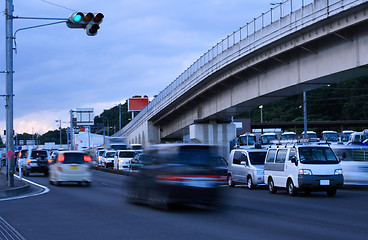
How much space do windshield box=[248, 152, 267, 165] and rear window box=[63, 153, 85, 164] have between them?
8.67m

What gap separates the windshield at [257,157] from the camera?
26728mm

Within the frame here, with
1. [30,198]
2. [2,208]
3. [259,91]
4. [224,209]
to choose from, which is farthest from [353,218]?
[259,91]

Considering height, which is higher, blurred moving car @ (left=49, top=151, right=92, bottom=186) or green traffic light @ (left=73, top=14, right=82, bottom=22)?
green traffic light @ (left=73, top=14, right=82, bottom=22)

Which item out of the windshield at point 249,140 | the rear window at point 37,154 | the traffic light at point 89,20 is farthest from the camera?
the windshield at point 249,140

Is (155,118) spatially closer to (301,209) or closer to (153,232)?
(301,209)

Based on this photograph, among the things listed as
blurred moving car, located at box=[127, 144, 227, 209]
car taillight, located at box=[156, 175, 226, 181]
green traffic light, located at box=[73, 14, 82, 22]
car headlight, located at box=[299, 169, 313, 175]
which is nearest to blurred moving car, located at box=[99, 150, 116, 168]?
car headlight, located at box=[299, 169, 313, 175]

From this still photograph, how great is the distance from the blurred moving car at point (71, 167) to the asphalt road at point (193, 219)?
26.4 ft

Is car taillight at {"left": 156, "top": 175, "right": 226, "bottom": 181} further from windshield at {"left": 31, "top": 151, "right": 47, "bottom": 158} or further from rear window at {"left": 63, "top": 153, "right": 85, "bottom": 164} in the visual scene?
windshield at {"left": 31, "top": 151, "right": 47, "bottom": 158}

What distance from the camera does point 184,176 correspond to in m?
15.1

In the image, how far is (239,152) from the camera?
27672mm

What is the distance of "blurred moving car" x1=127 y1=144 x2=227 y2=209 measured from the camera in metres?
15.2

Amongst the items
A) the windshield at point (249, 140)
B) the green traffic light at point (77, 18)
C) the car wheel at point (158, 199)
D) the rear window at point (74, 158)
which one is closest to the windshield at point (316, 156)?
the car wheel at point (158, 199)

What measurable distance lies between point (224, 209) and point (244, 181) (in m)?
10.5

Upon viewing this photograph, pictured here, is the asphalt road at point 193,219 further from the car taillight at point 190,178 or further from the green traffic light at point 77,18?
the green traffic light at point 77,18
